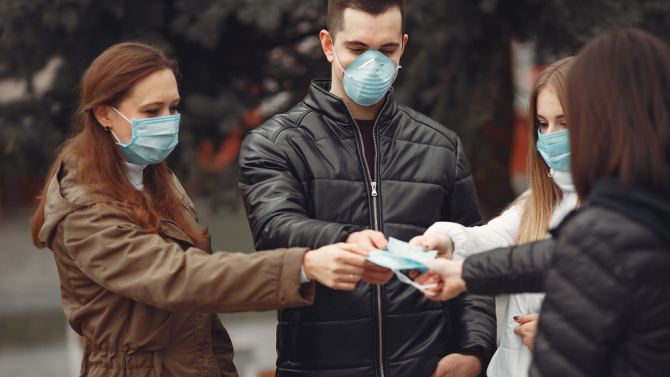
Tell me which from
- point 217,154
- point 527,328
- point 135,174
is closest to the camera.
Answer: point 527,328

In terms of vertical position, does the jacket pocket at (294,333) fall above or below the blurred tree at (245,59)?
below

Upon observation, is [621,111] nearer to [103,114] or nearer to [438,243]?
[438,243]

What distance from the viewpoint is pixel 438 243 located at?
2244 mm

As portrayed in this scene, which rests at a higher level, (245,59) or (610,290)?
(245,59)

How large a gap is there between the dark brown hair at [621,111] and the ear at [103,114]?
5.41 feet

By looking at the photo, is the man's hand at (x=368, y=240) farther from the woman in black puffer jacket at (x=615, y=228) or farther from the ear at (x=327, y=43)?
the ear at (x=327, y=43)

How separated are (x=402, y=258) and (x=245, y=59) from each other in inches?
133

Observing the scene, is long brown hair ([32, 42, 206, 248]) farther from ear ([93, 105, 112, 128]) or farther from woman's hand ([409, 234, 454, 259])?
woman's hand ([409, 234, 454, 259])

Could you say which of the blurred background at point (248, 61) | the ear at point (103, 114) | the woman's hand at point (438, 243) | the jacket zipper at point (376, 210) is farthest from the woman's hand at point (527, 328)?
the blurred background at point (248, 61)

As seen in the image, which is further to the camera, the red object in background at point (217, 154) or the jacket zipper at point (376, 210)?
the red object in background at point (217, 154)

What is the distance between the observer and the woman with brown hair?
200 centimetres

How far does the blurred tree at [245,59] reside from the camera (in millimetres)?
4008

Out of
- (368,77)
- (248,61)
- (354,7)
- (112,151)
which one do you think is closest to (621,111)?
(368,77)

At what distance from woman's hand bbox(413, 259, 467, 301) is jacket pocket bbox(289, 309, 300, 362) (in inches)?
23.3
